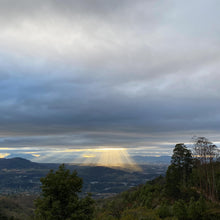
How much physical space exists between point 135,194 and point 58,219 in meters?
59.0

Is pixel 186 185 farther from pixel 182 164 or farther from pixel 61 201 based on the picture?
pixel 61 201

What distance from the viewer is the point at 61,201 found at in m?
23.2

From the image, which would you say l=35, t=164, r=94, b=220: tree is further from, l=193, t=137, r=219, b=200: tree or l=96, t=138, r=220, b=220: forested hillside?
l=193, t=137, r=219, b=200: tree

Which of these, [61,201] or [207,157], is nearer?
[61,201]

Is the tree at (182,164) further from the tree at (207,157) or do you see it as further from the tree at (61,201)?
the tree at (61,201)

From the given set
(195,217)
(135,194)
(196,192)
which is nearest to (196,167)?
(196,192)

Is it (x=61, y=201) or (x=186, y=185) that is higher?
(x=61, y=201)

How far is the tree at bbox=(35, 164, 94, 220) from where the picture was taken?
22023 mm

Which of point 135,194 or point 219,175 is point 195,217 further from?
point 135,194

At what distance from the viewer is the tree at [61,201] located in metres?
22.0

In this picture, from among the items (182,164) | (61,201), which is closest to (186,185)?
(182,164)

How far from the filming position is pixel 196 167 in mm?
61812

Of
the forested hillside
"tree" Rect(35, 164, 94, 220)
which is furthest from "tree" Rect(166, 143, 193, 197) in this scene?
"tree" Rect(35, 164, 94, 220)

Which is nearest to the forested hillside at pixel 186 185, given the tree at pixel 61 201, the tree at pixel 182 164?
the tree at pixel 182 164
